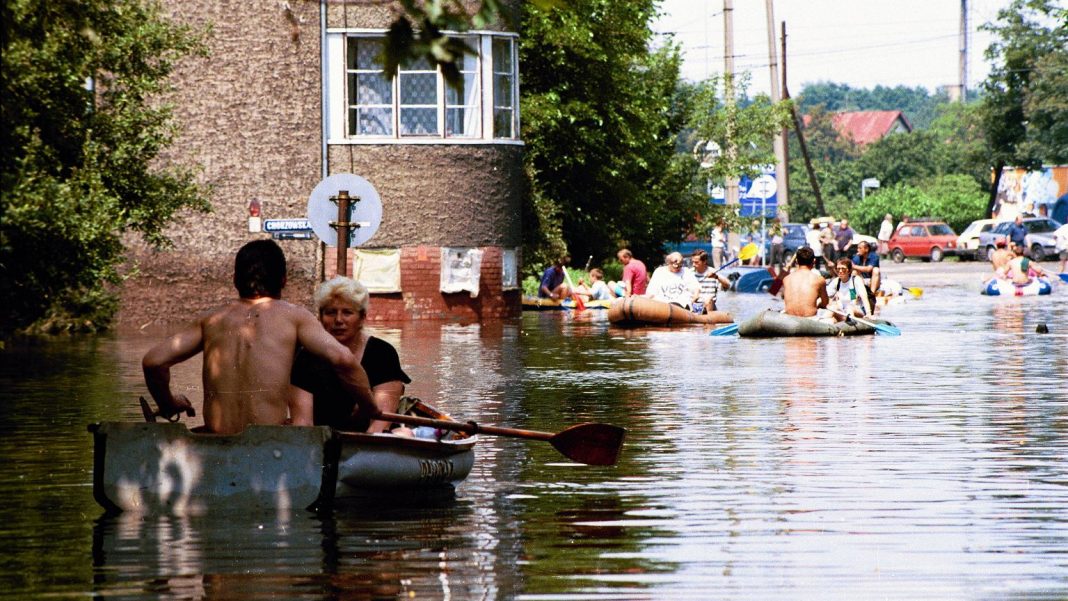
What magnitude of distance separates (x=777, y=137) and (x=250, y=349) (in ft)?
186

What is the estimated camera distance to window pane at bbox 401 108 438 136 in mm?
37312

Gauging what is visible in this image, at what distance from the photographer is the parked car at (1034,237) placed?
77125mm

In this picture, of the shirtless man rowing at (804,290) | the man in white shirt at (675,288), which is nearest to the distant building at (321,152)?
the man in white shirt at (675,288)

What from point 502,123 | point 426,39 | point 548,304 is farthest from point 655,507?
point 548,304

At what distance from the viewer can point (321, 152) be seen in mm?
37281

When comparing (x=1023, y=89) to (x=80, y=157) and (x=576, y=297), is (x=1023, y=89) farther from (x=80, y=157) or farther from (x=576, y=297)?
(x=80, y=157)

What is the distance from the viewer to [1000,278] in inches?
1917

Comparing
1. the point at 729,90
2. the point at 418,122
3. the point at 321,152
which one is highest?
the point at 729,90

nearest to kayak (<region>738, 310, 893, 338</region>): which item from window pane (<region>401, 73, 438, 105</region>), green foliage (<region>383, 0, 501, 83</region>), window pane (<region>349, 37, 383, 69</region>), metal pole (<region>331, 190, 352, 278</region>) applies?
metal pole (<region>331, 190, 352, 278</region>)

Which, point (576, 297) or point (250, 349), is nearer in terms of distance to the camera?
point (250, 349)

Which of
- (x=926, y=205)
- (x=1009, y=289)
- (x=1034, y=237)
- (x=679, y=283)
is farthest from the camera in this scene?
(x=926, y=205)

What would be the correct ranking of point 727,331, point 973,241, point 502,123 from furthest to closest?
point 973,241
point 502,123
point 727,331

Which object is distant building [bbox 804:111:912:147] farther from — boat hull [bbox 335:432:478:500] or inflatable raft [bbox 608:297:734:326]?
boat hull [bbox 335:432:478:500]

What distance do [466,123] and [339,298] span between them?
2578cm
